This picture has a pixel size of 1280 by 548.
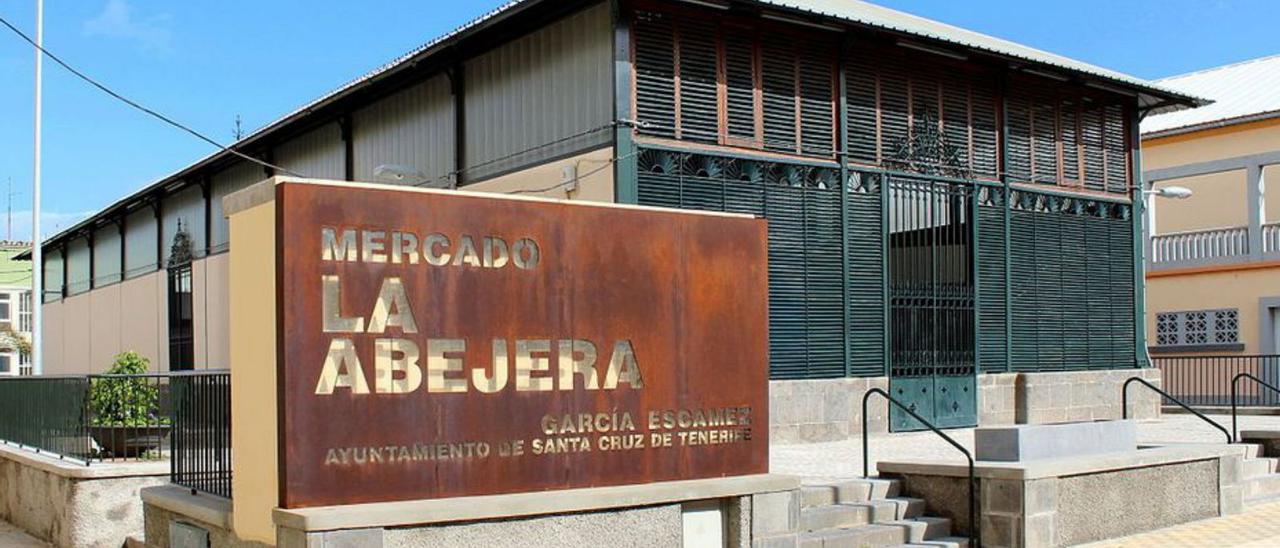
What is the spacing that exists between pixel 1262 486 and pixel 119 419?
39.6 ft

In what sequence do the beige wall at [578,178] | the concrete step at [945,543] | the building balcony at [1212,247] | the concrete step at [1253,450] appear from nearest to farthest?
the concrete step at [945,543] < the concrete step at [1253,450] < the beige wall at [578,178] < the building balcony at [1212,247]

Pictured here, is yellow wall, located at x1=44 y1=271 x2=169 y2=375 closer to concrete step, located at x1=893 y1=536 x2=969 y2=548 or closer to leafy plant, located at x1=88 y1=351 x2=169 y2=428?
leafy plant, located at x1=88 y1=351 x2=169 y2=428

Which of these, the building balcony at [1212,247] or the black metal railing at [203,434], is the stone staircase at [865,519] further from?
the building balcony at [1212,247]

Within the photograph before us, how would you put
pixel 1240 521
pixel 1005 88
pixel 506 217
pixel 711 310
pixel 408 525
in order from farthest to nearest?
pixel 1005 88
pixel 1240 521
pixel 711 310
pixel 506 217
pixel 408 525

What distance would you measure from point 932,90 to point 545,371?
11.2 metres

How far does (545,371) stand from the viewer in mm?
8281

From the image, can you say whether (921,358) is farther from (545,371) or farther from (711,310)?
(545,371)

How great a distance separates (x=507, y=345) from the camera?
8133 millimetres

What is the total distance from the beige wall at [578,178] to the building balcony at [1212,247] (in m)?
19.4

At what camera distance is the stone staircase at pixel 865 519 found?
1016 centimetres

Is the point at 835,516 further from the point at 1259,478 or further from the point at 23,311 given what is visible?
the point at 23,311

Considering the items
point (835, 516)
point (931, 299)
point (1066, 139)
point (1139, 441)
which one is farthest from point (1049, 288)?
point (835, 516)

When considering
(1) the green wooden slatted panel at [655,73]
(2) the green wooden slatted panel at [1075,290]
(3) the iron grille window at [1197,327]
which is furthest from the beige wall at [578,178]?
(3) the iron grille window at [1197,327]

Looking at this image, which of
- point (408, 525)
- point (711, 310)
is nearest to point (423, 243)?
point (408, 525)
